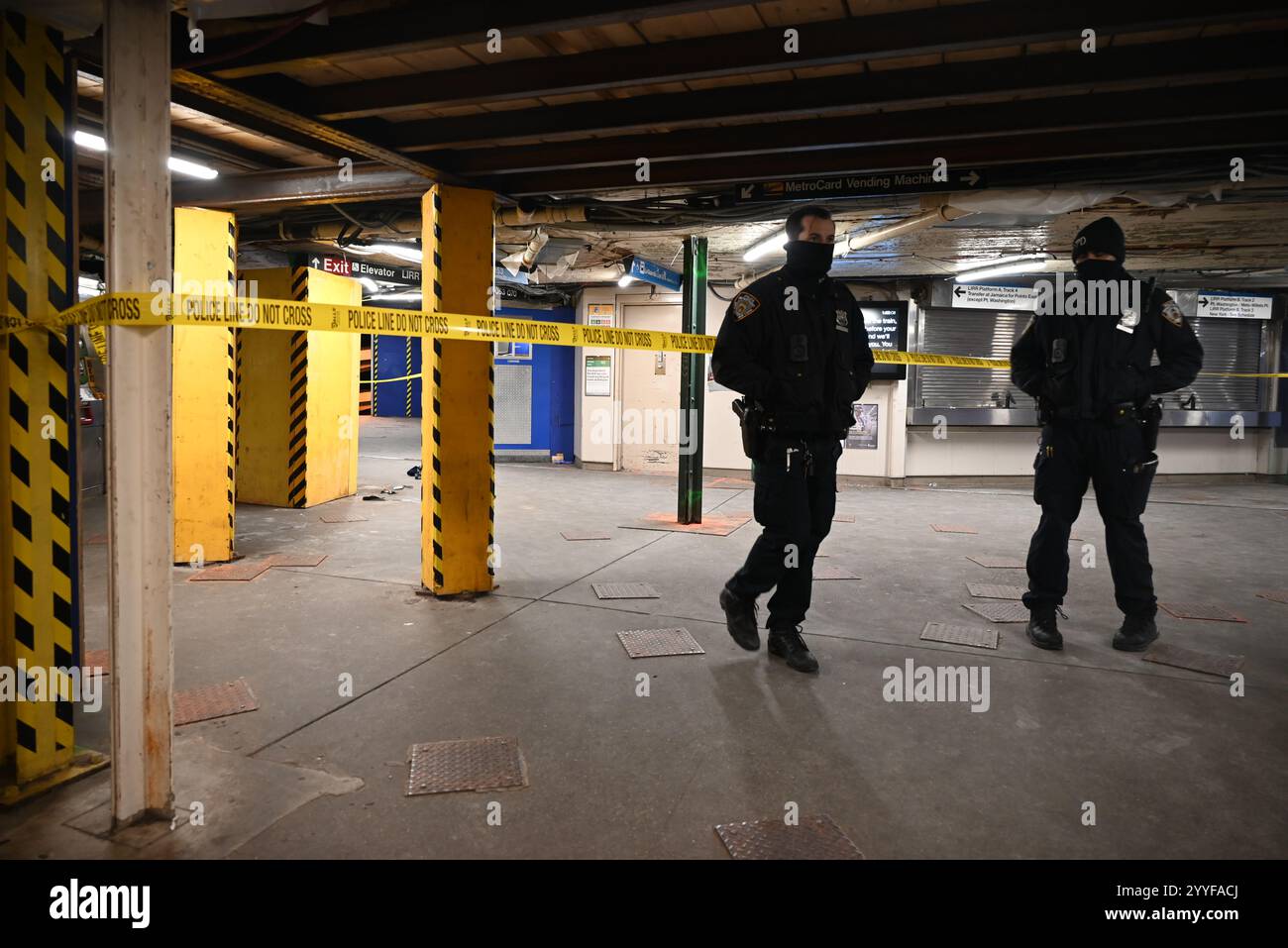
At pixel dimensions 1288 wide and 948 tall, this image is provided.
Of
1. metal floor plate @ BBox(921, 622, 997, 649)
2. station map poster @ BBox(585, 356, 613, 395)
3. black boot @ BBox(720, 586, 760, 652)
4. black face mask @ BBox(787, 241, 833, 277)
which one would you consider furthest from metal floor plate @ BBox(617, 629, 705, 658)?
station map poster @ BBox(585, 356, 613, 395)

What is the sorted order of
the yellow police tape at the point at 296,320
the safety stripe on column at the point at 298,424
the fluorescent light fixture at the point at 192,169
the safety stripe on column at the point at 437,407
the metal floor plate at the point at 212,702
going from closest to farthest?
the yellow police tape at the point at 296,320 < the metal floor plate at the point at 212,702 < the safety stripe on column at the point at 437,407 < the fluorescent light fixture at the point at 192,169 < the safety stripe on column at the point at 298,424

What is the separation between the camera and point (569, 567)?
569 centimetres

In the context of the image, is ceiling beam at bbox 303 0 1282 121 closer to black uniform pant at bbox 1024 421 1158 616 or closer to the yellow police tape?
the yellow police tape

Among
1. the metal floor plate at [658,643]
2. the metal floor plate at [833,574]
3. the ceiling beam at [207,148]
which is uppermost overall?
the ceiling beam at [207,148]

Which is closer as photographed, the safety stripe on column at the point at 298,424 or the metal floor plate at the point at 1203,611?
the metal floor plate at the point at 1203,611

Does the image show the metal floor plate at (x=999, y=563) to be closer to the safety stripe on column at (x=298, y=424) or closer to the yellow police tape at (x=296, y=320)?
the yellow police tape at (x=296, y=320)

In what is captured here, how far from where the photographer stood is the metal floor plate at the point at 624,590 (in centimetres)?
489

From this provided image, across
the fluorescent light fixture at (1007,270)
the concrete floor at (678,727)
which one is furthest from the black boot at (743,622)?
the fluorescent light fixture at (1007,270)

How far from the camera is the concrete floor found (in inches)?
89.1

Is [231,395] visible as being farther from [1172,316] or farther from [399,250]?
[1172,316]

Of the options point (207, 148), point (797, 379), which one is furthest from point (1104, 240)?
point (207, 148)
